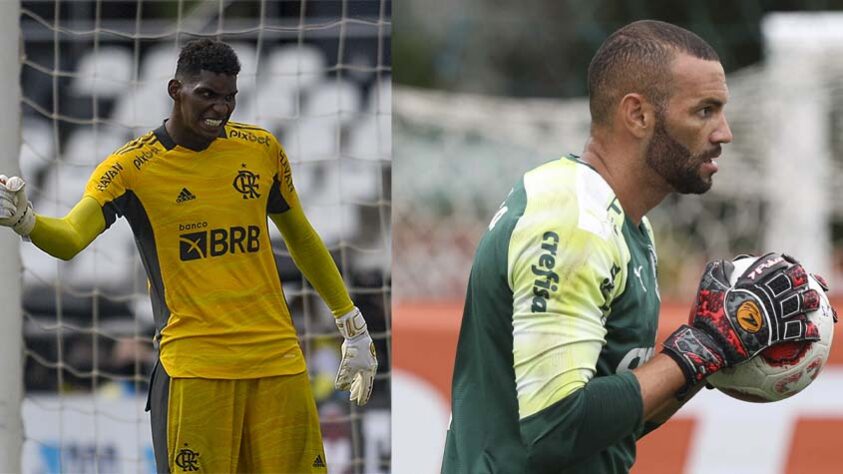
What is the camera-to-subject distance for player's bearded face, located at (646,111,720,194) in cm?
229

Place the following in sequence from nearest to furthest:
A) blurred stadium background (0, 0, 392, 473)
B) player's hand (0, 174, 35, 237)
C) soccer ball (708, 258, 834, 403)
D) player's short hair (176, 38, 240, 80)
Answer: soccer ball (708, 258, 834, 403) < player's hand (0, 174, 35, 237) < player's short hair (176, 38, 240, 80) < blurred stadium background (0, 0, 392, 473)

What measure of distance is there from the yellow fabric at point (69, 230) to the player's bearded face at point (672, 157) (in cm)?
168

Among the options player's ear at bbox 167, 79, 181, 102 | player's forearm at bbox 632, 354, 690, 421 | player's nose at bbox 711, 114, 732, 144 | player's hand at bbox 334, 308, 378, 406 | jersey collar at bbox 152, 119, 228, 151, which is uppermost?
player's ear at bbox 167, 79, 181, 102

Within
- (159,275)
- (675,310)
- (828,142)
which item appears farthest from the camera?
(828,142)

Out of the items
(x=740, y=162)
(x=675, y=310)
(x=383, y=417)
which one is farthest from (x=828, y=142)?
(x=383, y=417)

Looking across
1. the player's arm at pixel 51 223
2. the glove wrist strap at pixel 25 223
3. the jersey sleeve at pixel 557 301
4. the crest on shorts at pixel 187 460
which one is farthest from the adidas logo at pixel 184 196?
the jersey sleeve at pixel 557 301

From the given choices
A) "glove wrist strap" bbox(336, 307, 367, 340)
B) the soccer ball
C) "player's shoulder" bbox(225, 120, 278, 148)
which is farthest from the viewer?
"glove wrist strap" bbox(336, 307, 367, 340)

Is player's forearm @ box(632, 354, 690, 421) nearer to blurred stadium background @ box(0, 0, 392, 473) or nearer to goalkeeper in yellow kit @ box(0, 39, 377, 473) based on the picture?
goalkeeper in yellow kit @ box(0, 39, 377, 473)

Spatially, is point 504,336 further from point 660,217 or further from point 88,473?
point 660,217

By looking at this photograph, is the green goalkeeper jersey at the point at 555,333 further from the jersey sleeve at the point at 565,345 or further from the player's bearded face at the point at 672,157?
the player's bearded face at the point at 672,157

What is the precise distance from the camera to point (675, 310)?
598 cm

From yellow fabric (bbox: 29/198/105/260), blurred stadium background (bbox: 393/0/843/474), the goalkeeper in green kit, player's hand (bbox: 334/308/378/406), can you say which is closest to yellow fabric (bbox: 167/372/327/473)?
player's hand (bbox: 334/308/378/406)

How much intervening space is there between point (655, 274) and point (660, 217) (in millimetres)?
5072

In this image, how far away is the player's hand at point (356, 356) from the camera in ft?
12.9
